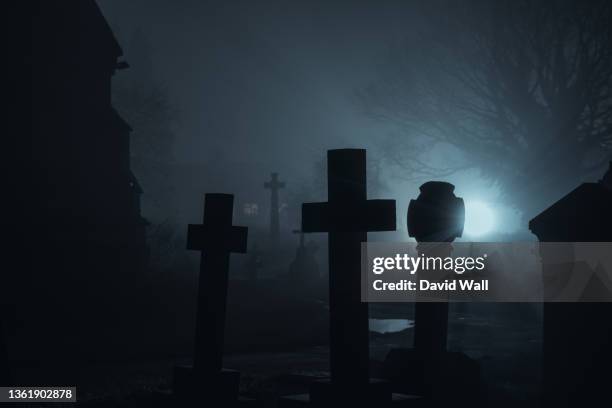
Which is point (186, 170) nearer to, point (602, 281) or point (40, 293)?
point (40, 293)

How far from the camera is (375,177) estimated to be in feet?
192

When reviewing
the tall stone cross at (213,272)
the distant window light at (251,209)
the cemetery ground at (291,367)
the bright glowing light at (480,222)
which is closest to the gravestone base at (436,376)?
the cemetery ground at (291,367)

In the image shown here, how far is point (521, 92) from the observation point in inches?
1249

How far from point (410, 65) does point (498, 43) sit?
5086 millimetres

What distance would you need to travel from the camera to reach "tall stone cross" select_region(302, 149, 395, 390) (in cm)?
573

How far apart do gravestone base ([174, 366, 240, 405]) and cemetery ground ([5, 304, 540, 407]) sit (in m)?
0.34

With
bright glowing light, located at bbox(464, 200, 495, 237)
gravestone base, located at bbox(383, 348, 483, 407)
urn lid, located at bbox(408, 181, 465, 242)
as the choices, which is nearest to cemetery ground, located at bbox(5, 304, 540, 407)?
gravestone base, located at bbox(383, 348, 483, 407)

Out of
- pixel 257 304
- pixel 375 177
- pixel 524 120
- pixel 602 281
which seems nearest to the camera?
pixel 602 281

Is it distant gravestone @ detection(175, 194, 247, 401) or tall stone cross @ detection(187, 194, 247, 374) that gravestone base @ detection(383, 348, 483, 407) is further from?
tall stone cross @ detection(187, 194, 247, 374)

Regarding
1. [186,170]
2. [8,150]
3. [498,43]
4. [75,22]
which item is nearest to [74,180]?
[8,150]

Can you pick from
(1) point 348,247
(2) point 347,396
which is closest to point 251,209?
(1) point 348,247

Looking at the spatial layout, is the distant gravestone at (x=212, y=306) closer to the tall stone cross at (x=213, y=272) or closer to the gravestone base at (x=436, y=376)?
the tall stone cross at (x=213, y=272)

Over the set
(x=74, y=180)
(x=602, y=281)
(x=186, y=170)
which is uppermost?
(x=186, y=170)

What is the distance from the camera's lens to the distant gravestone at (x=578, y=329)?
24.2ft
